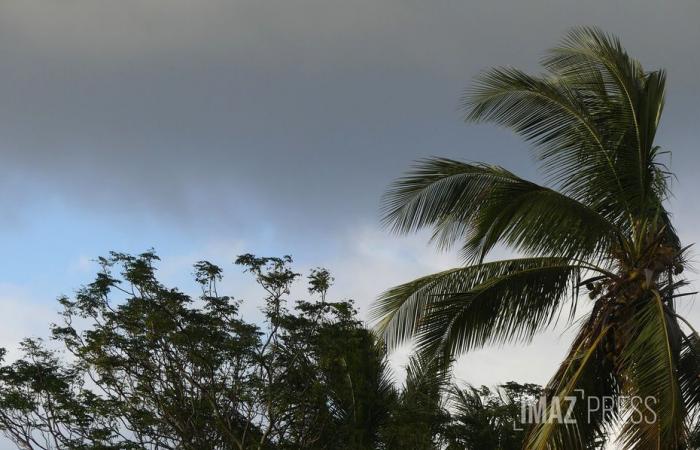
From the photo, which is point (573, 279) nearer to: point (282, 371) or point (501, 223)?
point (501, 223)

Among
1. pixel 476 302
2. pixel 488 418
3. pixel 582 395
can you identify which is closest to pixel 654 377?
pixel 582 395

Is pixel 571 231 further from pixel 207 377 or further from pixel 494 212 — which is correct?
pixel 207 377

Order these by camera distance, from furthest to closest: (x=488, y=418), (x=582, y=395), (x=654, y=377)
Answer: (x=488, y=418), (x=582, y=395), (x=654, y=377)

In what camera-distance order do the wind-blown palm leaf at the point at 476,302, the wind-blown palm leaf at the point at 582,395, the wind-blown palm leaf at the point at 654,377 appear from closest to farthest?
the wind-blown palm leaf at the point at 654,377
the wind-blown palm leaf at the point at 582,395
the wind-blown palm leaf at the point at 476,302

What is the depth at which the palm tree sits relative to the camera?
916 cm

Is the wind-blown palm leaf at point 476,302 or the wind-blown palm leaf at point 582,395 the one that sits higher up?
the wind-blown palm leaf at point 476,302

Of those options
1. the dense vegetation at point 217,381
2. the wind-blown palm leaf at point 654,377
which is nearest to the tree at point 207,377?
the dense vegetation at point 217,381

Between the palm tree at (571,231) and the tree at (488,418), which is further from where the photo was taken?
the tree at (488,418)

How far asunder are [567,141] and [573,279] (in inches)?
63.9

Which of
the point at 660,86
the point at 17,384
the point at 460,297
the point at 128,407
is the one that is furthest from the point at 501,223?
Result: the point at 17,384

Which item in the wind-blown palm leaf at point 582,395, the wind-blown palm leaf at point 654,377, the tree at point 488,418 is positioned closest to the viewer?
the wind-blown palm leaf at point 654,377

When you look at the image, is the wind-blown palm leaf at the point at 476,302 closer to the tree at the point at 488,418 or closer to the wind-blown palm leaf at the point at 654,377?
the wind-blown palm leaf at the point at 654,377

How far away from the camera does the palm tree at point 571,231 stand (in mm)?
9156

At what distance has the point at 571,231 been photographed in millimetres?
9648
